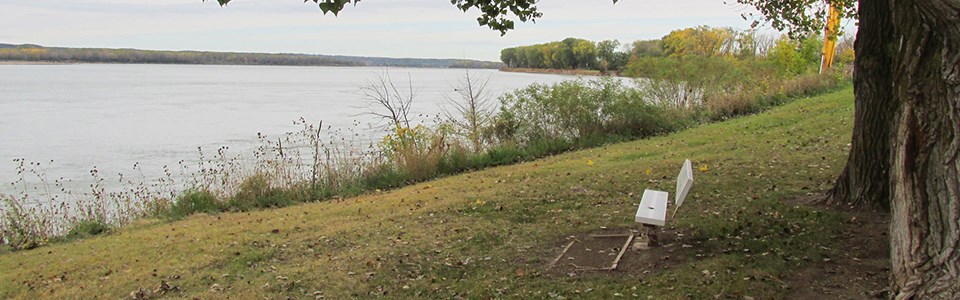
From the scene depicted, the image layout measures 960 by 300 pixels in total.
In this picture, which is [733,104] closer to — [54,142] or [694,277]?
[694,277]

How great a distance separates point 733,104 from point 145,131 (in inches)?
719

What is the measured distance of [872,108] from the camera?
19.5 feet

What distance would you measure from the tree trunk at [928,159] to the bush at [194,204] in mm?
9012

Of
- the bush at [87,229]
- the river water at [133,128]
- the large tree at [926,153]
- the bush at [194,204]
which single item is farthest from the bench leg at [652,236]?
the river water at [133,128]

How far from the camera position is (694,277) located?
4855 millimetres

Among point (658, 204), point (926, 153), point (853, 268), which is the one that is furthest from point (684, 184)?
point (926, 153)

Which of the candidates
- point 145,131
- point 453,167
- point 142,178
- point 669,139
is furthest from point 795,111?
point 145,131

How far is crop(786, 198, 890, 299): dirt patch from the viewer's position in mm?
4387

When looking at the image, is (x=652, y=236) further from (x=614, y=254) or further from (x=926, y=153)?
(x=926, y=153)

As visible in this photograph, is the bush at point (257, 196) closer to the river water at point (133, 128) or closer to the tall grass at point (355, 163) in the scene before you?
the tall grass at point (355, 163)

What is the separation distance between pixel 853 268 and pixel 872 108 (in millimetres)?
1786

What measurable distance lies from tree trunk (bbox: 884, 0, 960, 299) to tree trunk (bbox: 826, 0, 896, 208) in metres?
1.85

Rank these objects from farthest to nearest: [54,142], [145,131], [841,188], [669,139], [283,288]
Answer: [145,131], [54,142], [669,139], [841,188], [283,288]

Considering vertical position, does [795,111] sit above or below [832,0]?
below
